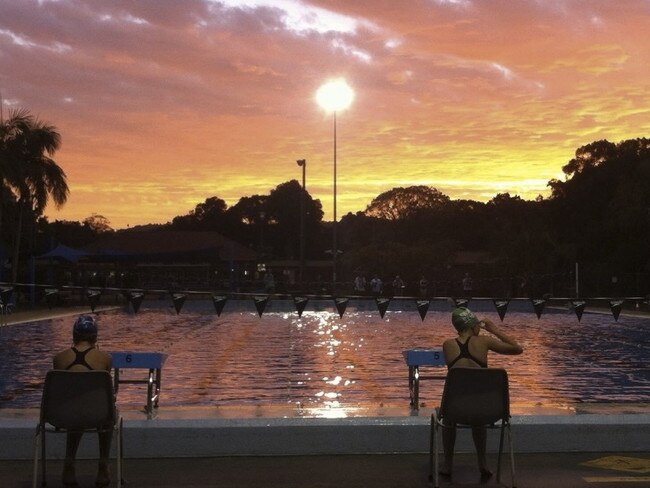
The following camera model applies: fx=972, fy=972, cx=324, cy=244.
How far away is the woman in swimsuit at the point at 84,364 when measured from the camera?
7410 mm

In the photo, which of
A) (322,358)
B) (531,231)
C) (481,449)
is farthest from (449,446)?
(531,231)

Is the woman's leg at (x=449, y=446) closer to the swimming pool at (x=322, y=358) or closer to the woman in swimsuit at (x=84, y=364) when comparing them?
the woman in swimsuit at (x=84, y=364)

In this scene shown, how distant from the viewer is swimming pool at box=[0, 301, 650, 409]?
49.0ft

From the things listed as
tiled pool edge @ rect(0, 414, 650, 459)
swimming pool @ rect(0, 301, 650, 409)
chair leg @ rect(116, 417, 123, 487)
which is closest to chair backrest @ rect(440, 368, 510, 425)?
tiled pool edge @ rect(0, 414, 650, 459)

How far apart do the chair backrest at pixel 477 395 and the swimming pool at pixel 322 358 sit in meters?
3.28

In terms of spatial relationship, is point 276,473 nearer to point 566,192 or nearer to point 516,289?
point 516,289

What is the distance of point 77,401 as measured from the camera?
704cm

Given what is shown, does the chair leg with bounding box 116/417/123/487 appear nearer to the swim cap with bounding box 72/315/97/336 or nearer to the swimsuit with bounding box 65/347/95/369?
the swimsuit with bounding box 65/347/95/369

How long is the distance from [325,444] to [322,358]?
12.4 meters

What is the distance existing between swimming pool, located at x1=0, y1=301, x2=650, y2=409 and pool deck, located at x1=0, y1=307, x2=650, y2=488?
1235mm

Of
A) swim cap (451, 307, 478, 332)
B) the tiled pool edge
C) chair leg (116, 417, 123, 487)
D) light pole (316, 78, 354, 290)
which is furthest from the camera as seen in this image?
light pole (316, 78, 354, 290)

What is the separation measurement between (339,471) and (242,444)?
1.12 m

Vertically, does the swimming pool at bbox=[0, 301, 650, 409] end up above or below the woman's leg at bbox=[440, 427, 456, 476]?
below

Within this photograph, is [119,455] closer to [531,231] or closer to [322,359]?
[322,359]
